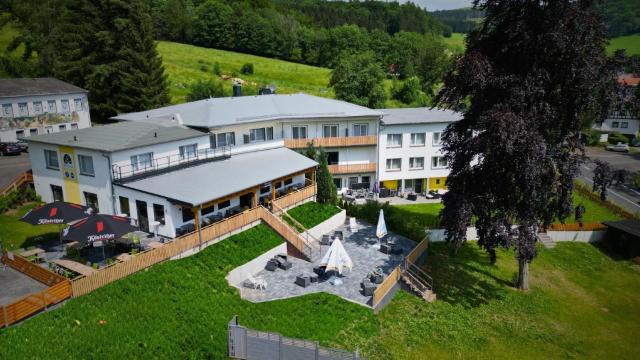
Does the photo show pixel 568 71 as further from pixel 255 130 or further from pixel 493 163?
pixel 255 130

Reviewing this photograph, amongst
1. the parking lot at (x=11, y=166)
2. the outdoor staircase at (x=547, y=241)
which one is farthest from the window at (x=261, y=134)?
the outdoor staircase at (x=547, y=241)

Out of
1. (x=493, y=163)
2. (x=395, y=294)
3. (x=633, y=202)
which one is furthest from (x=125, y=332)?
(x=633, y=202)

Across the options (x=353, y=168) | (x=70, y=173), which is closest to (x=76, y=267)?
(x=70, y=173)

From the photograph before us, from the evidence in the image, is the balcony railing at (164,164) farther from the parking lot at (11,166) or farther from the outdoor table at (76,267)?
the parking lot at (11,166)

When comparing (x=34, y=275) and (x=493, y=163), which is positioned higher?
(x=493, y=163)

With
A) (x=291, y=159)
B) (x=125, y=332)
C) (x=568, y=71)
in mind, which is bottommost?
(x=125, y=332)

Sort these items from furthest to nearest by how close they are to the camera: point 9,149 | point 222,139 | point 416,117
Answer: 1. point 416,117
2. point 9,149
3. point 222,139

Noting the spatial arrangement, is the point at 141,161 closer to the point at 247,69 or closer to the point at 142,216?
the point at 142,216
